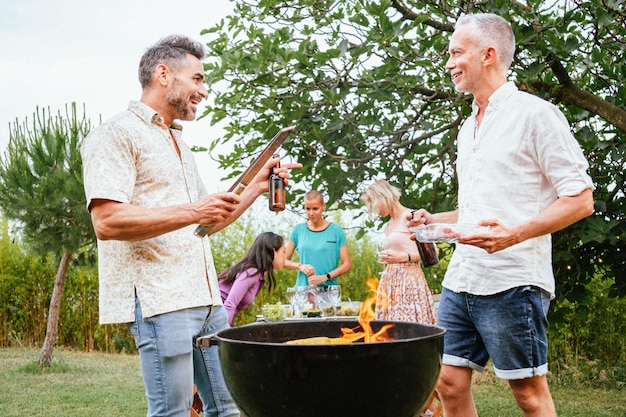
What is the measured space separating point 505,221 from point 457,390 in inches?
27.4

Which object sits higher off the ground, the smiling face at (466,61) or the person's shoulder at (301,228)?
the smiling face at (466,61)

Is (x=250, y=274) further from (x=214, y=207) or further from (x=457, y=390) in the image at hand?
(x=214, y=207)

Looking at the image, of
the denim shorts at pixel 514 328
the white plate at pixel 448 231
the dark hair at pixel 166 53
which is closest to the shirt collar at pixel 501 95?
the white plate at pixel 448 231

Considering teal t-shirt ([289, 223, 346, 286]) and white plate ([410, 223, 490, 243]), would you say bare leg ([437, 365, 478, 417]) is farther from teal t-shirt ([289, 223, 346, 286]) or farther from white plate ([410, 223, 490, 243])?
teal t-shirt ([289, 223, 346, 286])

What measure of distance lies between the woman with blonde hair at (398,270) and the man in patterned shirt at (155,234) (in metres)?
2.52

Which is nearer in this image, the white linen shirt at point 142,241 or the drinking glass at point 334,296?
the white linen shirt at point 142,241

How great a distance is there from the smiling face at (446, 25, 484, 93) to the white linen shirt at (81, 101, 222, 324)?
1.14 meters

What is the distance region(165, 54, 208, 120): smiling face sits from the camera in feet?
7.96

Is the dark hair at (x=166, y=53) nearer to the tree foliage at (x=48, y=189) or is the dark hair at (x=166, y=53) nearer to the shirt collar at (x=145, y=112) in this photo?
the shirt collar at (x=145, y=112)

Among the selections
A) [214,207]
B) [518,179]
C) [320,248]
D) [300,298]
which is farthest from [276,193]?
[320,248]

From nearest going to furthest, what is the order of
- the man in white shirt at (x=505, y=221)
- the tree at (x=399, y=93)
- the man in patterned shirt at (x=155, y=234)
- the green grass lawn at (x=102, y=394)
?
the man in patterned shirt at (x=155, y=234), the man in white shirt at (x=505, y=221), the tree at (x=399, y=93), the green grass lawn at (x=102, y=394)

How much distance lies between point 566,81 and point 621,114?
406mm

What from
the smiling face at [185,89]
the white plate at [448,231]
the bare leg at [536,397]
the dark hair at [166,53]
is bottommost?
the bare leg at [536,397]

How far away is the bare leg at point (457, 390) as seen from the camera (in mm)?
2596
